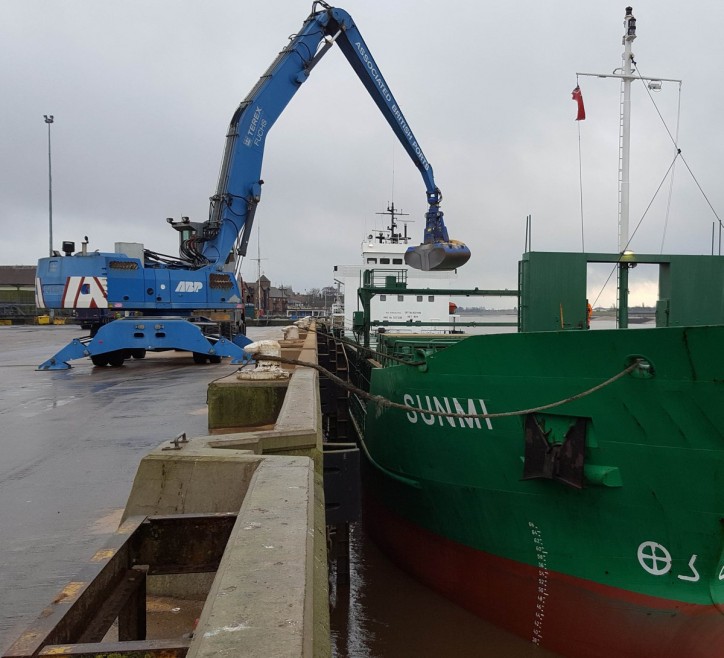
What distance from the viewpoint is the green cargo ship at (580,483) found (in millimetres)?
4371

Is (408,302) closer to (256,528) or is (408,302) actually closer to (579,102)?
(579,102)

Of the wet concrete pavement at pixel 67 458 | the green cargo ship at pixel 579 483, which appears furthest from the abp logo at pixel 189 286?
the green cargo ship at pixel 579 483

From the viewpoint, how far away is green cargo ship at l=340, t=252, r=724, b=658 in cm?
437

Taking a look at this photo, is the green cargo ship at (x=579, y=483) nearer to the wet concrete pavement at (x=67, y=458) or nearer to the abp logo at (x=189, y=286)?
the wet concrete pavement at (x=67, y=458)

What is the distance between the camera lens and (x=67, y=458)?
5816 mm

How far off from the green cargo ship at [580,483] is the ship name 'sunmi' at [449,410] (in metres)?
0.02

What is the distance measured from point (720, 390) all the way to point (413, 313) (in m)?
18.5

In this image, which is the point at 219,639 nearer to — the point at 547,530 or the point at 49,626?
the point at 49,626

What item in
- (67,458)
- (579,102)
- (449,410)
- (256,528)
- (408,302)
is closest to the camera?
(256,528)

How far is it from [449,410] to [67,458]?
156 inches

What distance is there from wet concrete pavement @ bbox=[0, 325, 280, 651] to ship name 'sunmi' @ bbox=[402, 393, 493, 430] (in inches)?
103

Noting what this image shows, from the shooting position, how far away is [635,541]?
4684 millimetres

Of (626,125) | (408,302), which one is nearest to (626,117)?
(626,125)

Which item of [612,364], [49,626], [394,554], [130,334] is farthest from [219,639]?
[130,334]
